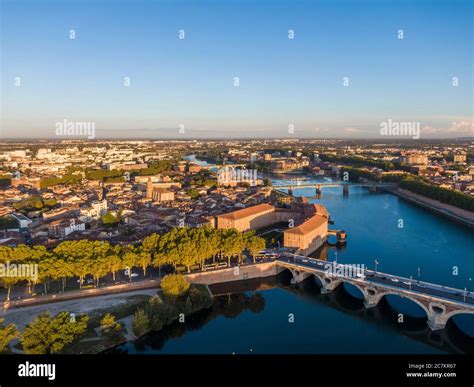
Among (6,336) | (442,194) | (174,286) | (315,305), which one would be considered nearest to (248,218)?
(315,305)

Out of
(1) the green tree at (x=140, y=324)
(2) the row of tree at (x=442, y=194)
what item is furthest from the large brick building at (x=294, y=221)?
(2) the row of tree at (x=442, y=194)

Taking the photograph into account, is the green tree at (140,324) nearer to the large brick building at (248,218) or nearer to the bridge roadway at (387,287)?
the bridge roadway at (387,287)

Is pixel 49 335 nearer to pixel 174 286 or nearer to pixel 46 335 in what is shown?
pixel 46 335

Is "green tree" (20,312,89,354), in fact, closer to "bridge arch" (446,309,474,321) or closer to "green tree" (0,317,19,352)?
"green tree" (0,317,19,352)

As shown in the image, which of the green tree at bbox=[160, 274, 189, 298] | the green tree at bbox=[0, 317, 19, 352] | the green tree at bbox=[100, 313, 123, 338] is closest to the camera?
the green tree at bbox=[0, 317, 19, 352]

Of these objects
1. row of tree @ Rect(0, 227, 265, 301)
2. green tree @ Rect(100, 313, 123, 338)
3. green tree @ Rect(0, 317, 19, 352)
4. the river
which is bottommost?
the river

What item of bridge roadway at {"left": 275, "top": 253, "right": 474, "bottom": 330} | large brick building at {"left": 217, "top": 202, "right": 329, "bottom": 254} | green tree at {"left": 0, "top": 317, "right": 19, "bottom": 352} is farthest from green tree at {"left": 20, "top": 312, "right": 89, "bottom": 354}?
large brick building at {"left": 217, "top": 202, "right": 329, "bottom": 254}
